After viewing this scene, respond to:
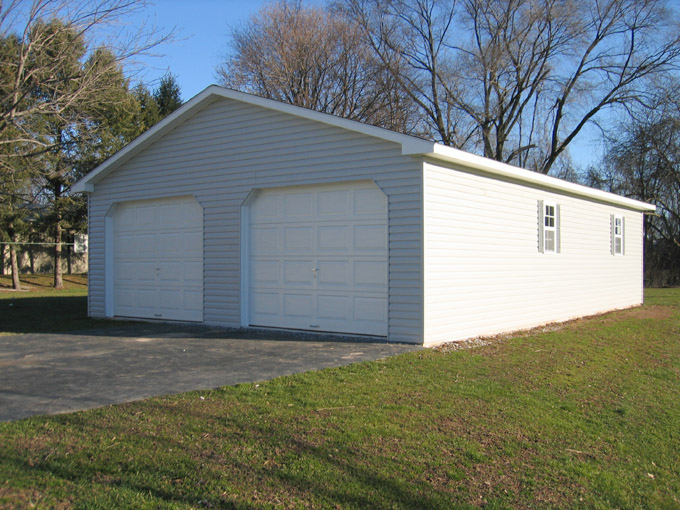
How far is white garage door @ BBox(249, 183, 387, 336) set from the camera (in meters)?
9.88

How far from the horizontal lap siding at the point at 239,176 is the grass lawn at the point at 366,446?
237 centimetres

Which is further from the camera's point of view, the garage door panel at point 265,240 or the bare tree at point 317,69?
the bare tree at point 317,69

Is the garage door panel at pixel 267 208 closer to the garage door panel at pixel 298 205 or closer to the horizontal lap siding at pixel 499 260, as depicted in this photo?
the garage door panel at pixel 298 205

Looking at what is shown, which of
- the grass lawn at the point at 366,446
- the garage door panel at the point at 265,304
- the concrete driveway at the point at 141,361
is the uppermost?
the garage door panel at the point at 265,304

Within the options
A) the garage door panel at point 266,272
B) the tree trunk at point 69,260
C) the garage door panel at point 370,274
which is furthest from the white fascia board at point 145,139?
the tree trunk at point 69,260

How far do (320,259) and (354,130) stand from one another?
7.54 ft

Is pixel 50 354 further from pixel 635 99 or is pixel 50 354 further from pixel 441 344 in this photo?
pixel 635 99

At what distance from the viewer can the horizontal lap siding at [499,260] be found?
951 centimetres

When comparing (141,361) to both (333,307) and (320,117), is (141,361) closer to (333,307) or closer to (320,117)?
(333,307)

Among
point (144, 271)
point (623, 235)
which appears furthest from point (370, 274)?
point (623, 235)

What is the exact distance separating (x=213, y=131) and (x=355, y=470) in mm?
8916

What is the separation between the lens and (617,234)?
1725 centimetres

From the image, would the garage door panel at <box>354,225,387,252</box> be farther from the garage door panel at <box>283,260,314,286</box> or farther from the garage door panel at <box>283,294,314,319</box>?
the garage door panel at <box>283,294,314,319</box>

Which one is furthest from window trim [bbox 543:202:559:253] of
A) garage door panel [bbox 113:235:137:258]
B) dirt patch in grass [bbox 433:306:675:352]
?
garage door panel [bbox 113:235:137:258]
